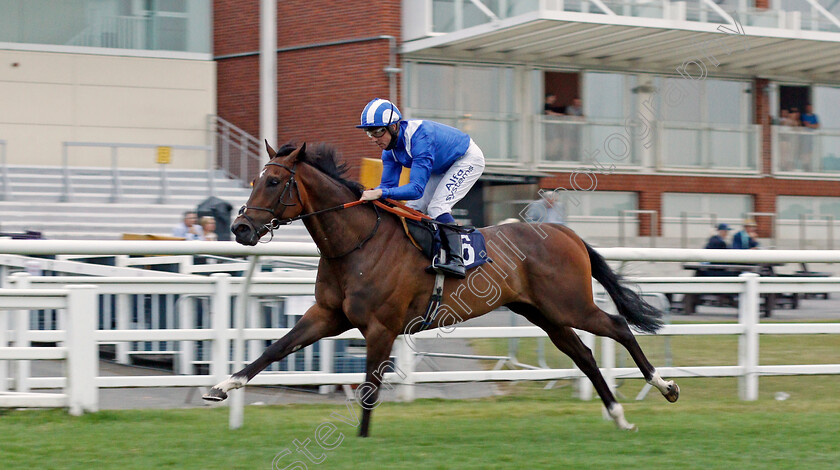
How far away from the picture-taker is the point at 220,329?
18.5 feet

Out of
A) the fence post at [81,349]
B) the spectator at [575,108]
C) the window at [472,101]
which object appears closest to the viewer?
the fence post at [81,349]

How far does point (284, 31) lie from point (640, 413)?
1272 centimetres

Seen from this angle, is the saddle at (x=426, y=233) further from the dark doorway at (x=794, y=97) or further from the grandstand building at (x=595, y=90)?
the dark doorway at (x=794, y=97)

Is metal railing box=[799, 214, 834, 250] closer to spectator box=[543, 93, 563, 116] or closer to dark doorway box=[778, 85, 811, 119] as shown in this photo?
dark doorway box=[778, 85, 811, 119]

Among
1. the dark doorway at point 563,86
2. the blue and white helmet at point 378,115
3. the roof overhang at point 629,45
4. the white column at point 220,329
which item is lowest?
the white column at point 220,329

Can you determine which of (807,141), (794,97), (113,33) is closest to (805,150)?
(807,141)

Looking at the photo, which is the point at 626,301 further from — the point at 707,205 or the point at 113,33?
the point at 707,205

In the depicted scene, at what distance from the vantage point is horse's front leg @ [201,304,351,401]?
486 centimetres

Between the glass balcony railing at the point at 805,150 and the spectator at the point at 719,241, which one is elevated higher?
the glass balcony railing at the point at 805,150

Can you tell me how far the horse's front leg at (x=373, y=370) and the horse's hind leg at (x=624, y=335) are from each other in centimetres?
124

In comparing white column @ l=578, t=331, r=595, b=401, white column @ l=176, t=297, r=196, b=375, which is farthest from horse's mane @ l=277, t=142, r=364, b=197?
white column @ l=578, t=331, r=595, b=401

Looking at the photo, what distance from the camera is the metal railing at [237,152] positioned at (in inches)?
629

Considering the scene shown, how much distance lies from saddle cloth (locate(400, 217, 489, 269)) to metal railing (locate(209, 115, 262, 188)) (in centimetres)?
1060

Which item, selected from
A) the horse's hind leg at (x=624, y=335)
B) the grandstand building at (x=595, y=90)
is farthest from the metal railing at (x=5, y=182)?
the horse's hind leg at (x=624, y=335)
